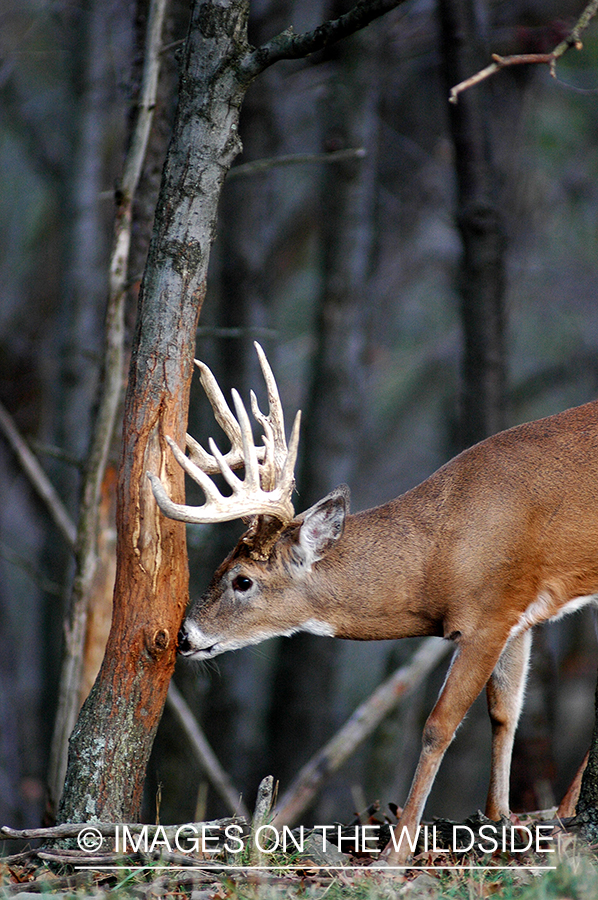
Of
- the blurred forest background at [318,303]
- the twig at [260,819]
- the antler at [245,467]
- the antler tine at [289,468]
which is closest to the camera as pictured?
the twig at [260,819]

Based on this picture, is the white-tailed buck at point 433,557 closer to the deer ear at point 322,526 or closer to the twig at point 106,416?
the deer ear at point 322,526

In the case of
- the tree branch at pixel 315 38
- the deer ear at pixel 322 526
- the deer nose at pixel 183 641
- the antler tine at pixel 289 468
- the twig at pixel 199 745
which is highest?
the tree branch at pixel 315 38

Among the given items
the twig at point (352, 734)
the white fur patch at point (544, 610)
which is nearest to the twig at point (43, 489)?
the twig at point (352, 734)

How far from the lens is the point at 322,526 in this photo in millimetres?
5617

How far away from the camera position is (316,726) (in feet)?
36.8

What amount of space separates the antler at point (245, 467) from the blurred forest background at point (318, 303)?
1.74 m

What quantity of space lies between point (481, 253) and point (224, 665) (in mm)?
5075

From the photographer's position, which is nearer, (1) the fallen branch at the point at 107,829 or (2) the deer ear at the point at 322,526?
(1) the fallen branch at the point at 107,829

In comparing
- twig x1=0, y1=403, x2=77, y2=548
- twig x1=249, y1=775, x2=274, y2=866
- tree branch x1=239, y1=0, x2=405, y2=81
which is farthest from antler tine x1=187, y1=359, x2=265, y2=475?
twig x1=0, y1=403, x2=77, y2=548

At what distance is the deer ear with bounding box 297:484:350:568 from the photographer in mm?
5512

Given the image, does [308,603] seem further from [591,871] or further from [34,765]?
[34,765]

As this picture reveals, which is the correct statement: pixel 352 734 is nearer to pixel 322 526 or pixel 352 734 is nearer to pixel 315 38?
pixel 322 526

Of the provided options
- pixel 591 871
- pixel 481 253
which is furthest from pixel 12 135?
pixel 591 871

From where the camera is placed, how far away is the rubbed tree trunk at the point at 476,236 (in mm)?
9000
